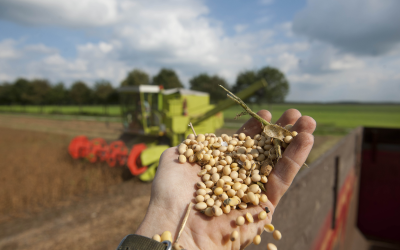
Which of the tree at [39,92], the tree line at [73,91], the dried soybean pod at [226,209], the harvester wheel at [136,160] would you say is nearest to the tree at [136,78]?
the tree line at [73,91]

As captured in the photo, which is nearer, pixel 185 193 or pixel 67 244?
pixel 185 193

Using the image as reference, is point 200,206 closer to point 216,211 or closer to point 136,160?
point 216,211

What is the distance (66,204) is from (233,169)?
5074 mm

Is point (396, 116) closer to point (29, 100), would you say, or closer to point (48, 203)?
point (48, 203)

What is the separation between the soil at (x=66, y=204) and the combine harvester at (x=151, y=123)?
436 millimetres

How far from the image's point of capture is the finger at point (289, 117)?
5.13 ft

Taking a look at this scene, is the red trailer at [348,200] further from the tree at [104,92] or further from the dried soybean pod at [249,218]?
the tree at [104,92]

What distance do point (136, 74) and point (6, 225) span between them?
4023 centimetres

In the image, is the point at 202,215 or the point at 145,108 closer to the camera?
the point at 202,215

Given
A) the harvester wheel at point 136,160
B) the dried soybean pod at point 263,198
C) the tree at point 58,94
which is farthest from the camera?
the tree at point 58,94

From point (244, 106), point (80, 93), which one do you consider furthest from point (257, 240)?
point (80, 93)

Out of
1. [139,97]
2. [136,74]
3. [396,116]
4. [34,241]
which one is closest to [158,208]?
[34,241]

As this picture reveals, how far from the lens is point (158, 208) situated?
1294 millimetres

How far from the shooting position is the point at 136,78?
131ft
